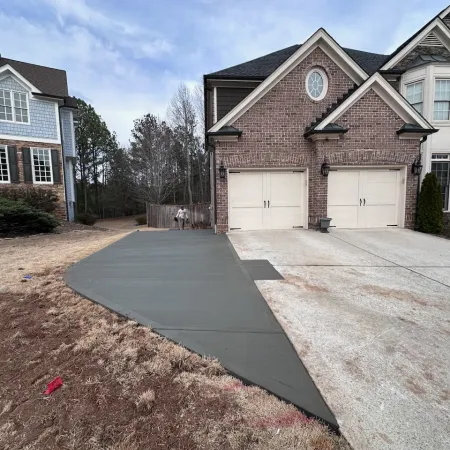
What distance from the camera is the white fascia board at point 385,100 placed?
8516 millimetres

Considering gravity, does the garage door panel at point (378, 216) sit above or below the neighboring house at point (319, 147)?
below

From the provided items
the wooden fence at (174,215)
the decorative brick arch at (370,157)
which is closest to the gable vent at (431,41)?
the decorative brick arch at (370,157)

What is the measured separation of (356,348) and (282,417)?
1138 mm

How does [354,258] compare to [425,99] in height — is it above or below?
below

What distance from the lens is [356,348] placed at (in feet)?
8.28

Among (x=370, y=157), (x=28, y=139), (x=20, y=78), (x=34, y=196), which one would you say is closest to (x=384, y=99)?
(x=370, y=157)

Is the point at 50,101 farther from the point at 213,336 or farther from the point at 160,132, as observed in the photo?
the point at 213,336

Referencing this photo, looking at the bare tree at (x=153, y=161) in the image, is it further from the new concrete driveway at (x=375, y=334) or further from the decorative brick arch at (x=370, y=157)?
the new concrete driveway at (x=375, y=334)

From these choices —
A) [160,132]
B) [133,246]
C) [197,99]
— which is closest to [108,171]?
[160,132]

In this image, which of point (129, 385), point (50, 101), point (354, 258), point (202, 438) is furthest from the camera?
point (50, 101)

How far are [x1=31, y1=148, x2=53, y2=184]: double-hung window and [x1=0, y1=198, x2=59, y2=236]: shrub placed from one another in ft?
15.0

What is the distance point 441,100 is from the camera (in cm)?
1005

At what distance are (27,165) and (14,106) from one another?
337 centimetres

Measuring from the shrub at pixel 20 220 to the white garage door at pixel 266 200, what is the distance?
30.2ft
